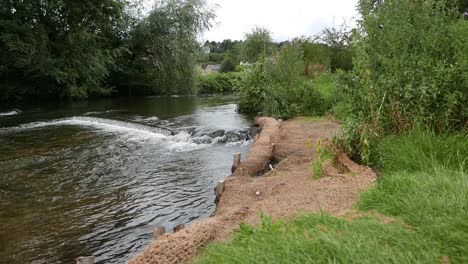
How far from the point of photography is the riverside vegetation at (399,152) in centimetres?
257

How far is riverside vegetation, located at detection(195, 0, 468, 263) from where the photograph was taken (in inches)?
101

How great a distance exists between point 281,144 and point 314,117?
474 cm

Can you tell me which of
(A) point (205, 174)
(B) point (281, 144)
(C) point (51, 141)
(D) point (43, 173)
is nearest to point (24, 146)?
(C) point (51, 141)

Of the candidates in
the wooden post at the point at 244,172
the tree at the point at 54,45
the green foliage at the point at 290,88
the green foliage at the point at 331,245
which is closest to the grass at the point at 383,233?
the green foliage at the point at 331,245

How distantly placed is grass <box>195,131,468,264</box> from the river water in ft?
7.86

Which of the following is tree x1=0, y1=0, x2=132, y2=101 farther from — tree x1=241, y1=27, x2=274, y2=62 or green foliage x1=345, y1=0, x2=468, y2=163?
green foliage x1=345, y1=0, x2=468, y2=163

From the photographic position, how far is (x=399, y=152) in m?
4.84

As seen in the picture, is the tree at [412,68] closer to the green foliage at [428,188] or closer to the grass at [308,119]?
the green foliage at [428,188]

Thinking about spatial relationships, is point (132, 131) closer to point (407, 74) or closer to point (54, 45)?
point (407, 74)

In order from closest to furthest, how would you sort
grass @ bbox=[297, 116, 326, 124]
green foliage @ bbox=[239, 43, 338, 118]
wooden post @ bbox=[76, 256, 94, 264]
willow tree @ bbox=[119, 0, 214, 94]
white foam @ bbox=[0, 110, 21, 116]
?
wooden post @ bbox=[76, 256, 94, 264] → grass @ bbox=[297, 116, 326, 124] → green foliage @ bbox=[239, 43, 338, 118] → white foam @ bbox=[0, 110, 21, 116] → willow tree @ bbox=[119, 0, 214, 94]

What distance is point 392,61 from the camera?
552 cm

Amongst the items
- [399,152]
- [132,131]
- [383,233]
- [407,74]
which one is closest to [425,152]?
[399,152]

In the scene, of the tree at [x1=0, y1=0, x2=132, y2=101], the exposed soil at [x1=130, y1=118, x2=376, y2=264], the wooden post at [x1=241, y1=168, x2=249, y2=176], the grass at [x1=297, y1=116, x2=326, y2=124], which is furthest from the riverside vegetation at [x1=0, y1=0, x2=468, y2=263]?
the tree at [x1=0, y1=0, x2=132, y2=101]

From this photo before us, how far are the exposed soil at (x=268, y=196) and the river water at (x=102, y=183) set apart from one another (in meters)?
0.87
